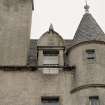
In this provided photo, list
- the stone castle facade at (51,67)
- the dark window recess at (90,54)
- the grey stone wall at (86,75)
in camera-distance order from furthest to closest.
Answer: the dark window recess at (90,54) → the stone castle facade at (51,67) → the grey stone wall at (86,75)

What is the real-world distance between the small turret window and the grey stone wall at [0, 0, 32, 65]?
414 centimetres

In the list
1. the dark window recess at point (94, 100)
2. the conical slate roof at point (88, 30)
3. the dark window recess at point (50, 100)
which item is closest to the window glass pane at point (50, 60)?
the conical slate roof at point (88, 30)

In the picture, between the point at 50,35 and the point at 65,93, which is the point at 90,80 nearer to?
the point at 65,93

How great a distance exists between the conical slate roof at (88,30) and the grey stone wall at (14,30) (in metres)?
3.75

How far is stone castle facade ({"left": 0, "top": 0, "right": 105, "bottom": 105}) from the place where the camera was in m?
20.7

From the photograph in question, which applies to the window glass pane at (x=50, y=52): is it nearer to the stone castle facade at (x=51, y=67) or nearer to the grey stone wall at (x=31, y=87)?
the stone castle facade at (x=51, y=67)

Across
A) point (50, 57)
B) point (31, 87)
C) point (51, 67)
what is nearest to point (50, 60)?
point (50, 57)

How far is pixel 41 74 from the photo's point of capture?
21844 mm

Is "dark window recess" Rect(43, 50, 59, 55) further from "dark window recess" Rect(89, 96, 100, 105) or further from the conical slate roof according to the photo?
"dark window recess" Rect(89, 96, 100, 105)

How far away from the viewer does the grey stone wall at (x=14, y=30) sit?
23.1 meters

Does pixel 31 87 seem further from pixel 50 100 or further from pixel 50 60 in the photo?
pixel 50 60

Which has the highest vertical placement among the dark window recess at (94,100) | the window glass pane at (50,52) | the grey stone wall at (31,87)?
the window glass pane at (50,52)

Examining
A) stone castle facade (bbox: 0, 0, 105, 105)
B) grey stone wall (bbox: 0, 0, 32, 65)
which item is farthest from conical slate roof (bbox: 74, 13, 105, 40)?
grey stone wall (bbox: 0, 0, 32, 65)

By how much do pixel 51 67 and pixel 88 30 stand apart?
13.4 feet
